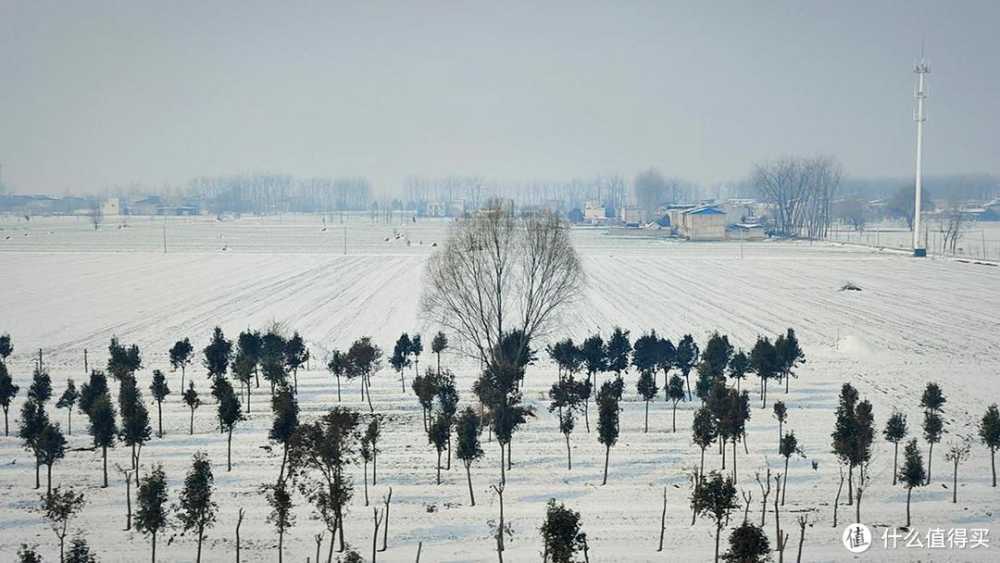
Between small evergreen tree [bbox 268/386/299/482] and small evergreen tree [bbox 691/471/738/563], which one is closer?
small evergreen tree [bbox 691/471/738/563]

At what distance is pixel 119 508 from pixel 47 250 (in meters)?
108

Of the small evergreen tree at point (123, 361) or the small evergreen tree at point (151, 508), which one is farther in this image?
the small evergreen tree at point (123, 361)

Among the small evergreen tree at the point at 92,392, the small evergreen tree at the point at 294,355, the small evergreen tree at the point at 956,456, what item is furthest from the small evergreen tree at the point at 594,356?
the small evergreen tree at the point at 92,392

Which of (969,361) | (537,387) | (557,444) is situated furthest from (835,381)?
(557,444)

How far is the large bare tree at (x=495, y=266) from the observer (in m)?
→ 39.1

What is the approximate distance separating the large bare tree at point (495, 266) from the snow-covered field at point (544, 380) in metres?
4.25

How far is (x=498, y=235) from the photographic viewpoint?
3900 cm

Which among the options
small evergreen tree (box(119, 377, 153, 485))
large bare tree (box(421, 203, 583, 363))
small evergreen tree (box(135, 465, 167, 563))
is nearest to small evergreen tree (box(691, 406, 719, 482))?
large bare tree (box(421, 203, 583, 363))

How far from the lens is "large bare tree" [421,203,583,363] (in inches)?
1538

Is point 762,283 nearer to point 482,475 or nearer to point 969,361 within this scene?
point 969,361

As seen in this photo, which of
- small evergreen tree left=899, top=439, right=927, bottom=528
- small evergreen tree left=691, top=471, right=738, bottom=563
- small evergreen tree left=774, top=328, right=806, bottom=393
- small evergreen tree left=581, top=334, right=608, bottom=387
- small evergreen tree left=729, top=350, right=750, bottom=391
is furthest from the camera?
small evergreen tree left=581, top=334, right=608, bottom=387

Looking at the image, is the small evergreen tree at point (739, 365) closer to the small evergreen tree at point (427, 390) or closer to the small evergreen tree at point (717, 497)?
the small evergreen tree at point (427, 390)

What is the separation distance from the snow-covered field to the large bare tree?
13.9 feet

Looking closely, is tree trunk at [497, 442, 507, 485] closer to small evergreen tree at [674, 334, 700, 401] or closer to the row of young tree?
the row of young tree
